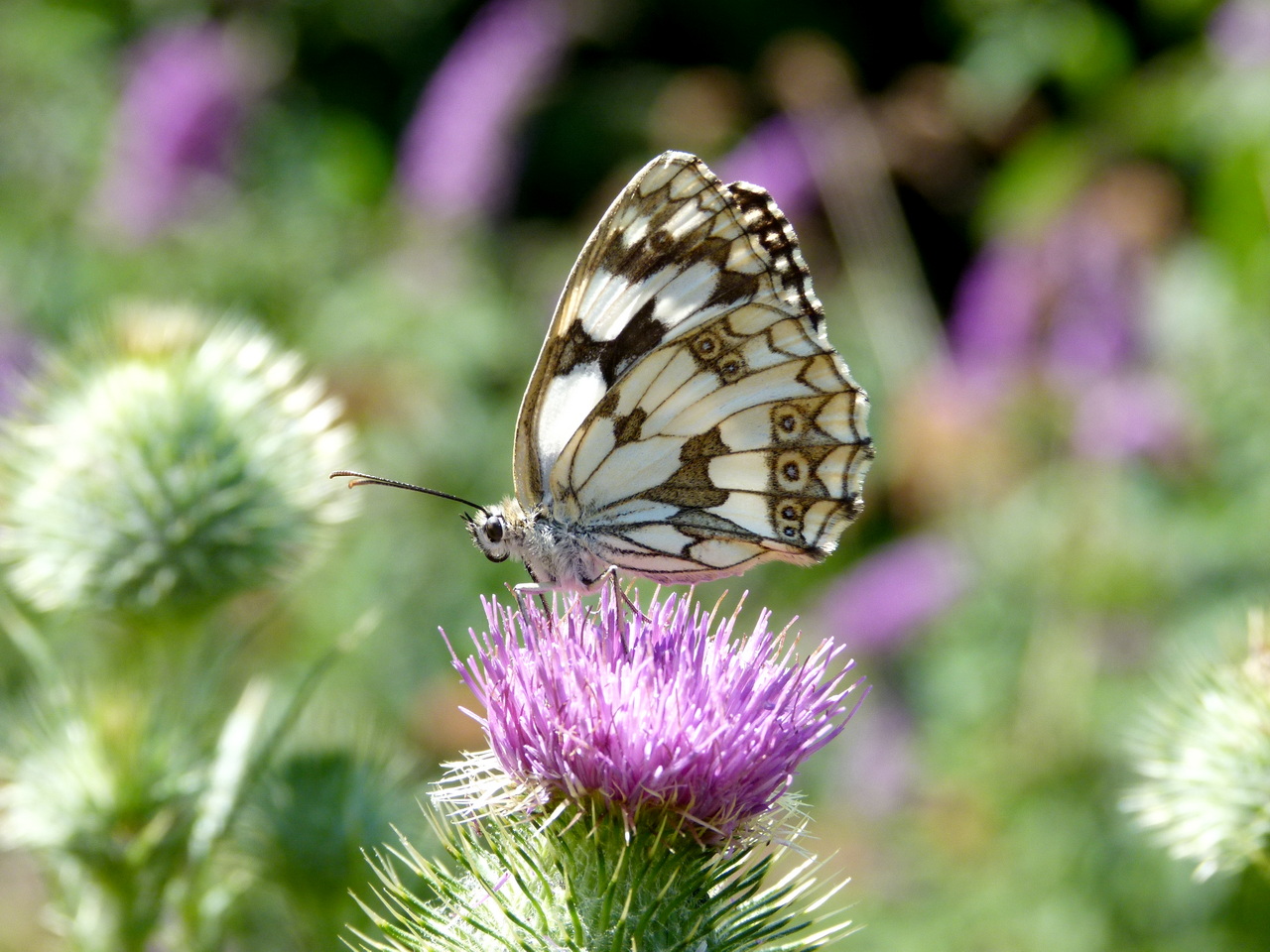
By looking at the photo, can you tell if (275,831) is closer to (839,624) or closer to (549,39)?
(839,624)

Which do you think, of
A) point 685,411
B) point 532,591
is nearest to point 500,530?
point 532,591

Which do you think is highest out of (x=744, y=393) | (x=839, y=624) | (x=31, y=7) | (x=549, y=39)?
(x=31, y=7)

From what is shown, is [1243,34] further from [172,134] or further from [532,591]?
[172,134]

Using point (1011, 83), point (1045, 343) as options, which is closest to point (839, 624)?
point (1045, 343)

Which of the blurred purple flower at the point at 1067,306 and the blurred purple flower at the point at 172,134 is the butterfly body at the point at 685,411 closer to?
the blurred purple flower at the point at 1067,306

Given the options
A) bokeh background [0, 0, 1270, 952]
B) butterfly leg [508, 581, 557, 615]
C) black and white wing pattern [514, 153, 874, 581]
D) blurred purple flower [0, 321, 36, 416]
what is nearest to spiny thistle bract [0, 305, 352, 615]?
bokeh background [0, 0, 1270, 952]

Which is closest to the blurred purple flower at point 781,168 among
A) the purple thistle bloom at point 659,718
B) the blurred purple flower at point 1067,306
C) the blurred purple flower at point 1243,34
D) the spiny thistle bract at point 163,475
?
the blurred purple flower at point 1067,306

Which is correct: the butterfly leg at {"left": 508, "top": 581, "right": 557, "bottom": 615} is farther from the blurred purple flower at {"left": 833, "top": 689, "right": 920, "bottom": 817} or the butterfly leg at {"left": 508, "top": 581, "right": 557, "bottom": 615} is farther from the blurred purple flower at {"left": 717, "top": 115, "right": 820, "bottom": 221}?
the blurred purple flower at {"left": 717, "top": 115, "right": 820, "bottom": 221}
